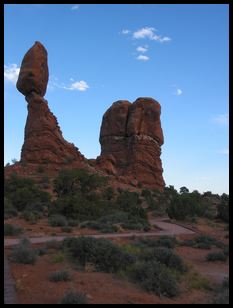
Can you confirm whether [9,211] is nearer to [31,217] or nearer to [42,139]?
[31,217]

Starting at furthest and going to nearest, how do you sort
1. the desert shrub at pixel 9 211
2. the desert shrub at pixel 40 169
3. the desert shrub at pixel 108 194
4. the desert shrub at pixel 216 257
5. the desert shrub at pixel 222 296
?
the desert shrub at pixel 40 169
the desert shrub at pixel 108 194
the desert shrub at pixel 9 211
the desert shrub at pixel 216 257
the desert shrub at pixel 222 296

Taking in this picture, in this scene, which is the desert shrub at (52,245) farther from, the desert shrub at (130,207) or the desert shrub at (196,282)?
the desert shrub at (130,207)

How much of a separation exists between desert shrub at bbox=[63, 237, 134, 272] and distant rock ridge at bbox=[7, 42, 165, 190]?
35.7 m

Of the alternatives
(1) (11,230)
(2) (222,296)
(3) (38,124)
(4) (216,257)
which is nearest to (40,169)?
(3) (38,124)

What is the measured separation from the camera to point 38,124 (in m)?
50.2

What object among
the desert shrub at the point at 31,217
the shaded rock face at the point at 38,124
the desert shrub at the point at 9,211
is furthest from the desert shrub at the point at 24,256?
the shaded rock face at the point at 38,124

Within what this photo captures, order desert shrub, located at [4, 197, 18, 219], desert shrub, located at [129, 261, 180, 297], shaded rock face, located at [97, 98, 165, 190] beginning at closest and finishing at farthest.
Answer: desert shrub, located at [129, 261, 180, 297] → desert shrub, located at [4, 197, 18, 219] → shaded rock face, located at [97, 98, 165, 190]

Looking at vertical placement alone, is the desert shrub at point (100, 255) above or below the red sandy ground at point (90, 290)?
above

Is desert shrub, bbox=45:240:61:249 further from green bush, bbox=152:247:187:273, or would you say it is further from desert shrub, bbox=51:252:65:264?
green bush, bbox=152:247:187:273

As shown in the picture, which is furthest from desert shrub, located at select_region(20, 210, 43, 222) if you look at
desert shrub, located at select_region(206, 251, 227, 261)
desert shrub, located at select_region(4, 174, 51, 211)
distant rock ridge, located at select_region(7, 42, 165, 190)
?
distant rock ridge, located at select_region(7, 42, 165, 190)

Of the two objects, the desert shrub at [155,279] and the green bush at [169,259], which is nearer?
the desert shrub at [155,279]

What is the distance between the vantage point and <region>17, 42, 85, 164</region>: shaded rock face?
49.8 m

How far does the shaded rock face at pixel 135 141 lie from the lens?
59.6 m
